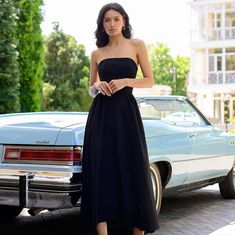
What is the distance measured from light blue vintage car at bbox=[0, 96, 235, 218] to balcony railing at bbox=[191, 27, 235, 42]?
30.2 m

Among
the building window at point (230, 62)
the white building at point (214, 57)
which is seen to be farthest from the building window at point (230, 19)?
the building window at point (230, 62)

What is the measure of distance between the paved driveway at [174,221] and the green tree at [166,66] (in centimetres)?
5530

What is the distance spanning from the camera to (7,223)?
574 centimetres

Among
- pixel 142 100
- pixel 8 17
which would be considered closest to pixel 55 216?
pixel 142 100

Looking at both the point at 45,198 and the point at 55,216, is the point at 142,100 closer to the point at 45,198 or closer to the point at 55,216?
the point at 55,216

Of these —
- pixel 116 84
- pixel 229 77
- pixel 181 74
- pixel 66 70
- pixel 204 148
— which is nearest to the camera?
pixel 116 84

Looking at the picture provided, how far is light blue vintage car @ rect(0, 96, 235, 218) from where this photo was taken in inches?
174

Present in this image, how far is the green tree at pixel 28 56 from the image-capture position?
1842cm

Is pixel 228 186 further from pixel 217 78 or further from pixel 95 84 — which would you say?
pixel 217 78

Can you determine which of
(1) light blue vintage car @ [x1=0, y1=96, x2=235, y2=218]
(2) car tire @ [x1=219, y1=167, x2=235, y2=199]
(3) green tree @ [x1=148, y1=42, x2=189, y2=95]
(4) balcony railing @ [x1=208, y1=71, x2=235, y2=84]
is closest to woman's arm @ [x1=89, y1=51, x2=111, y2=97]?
(1) light blue vintage car @ [x1=0, y1=96, x2=235, y2=218]

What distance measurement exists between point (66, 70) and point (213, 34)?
9.92 m

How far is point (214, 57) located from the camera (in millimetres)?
36844

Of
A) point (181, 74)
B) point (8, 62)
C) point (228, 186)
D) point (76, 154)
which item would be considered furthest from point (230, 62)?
point (76, 154)

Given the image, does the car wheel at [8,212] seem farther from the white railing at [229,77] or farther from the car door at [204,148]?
the white railing at [229,77]
